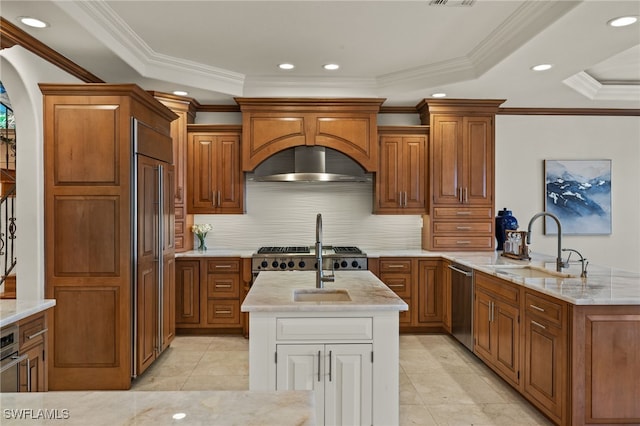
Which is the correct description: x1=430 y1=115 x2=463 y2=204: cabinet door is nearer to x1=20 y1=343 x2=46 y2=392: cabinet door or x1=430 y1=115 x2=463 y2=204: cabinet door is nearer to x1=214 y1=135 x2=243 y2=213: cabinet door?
x1=214 y1=135 x2=243 y2=213: cabinet door

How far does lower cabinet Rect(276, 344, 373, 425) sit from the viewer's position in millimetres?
2221

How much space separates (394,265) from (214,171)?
234 cm

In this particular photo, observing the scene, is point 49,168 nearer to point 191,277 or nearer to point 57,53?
point 57,53

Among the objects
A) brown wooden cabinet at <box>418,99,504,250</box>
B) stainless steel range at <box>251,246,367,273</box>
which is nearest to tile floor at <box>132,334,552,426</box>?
stainless steel range at <box>251,246,367,273</box>

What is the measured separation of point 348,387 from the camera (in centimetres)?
223

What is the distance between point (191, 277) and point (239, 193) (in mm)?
1092

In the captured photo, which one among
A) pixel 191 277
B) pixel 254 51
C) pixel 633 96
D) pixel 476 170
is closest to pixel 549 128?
pixel 633 96

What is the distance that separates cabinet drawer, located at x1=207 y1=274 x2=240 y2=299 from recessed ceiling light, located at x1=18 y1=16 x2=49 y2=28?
276cm

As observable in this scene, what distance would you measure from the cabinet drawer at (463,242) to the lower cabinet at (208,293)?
2.31 meters

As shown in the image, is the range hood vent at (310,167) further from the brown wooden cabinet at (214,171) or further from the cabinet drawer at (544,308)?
the cabinet drawer at (544,308)

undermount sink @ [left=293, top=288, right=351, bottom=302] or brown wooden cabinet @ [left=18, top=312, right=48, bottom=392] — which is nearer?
brown wooden cabinet @ [left=18, top=312, right=48, bottom=392]

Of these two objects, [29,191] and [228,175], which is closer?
[29,191]

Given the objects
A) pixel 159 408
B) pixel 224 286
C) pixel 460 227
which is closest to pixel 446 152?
pixel 460 227

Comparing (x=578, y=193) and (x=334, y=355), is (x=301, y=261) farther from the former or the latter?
(x=578, y=193)
